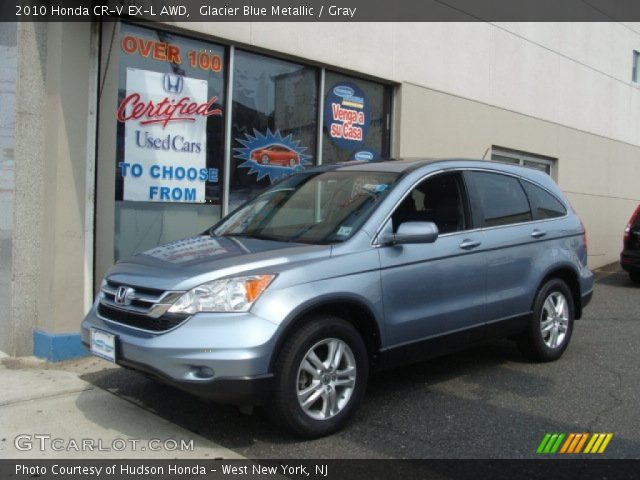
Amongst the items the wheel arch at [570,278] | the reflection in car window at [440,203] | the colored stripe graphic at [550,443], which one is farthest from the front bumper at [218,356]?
the wheel arch at [570,278]

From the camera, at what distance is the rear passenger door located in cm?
532

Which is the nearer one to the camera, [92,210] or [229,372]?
[229,372]

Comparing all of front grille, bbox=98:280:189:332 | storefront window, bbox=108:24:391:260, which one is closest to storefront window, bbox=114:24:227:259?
storefront window, bbox=108:24:391:260

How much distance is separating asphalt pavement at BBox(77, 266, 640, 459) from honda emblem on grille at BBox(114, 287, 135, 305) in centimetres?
97

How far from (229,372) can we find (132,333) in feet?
2.43

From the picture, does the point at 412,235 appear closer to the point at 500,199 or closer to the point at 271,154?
the point at 500,199

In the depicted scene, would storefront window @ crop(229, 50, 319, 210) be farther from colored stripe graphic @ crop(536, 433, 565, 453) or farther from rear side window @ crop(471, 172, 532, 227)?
colored stripe graphic @ crop(536, 433, 565, 453)

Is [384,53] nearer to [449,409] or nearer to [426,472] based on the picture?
[449,409]

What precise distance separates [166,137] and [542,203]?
3.95m

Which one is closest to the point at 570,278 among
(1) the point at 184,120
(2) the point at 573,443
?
(2) the point at 573,443

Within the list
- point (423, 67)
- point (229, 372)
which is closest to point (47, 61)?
point (229, 372)

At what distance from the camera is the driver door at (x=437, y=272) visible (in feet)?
14.9

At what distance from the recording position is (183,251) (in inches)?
176

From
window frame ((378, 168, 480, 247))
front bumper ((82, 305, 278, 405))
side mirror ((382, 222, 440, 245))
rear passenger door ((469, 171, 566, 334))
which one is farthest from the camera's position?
rear passenger door ((469, 171, 566, 334))
